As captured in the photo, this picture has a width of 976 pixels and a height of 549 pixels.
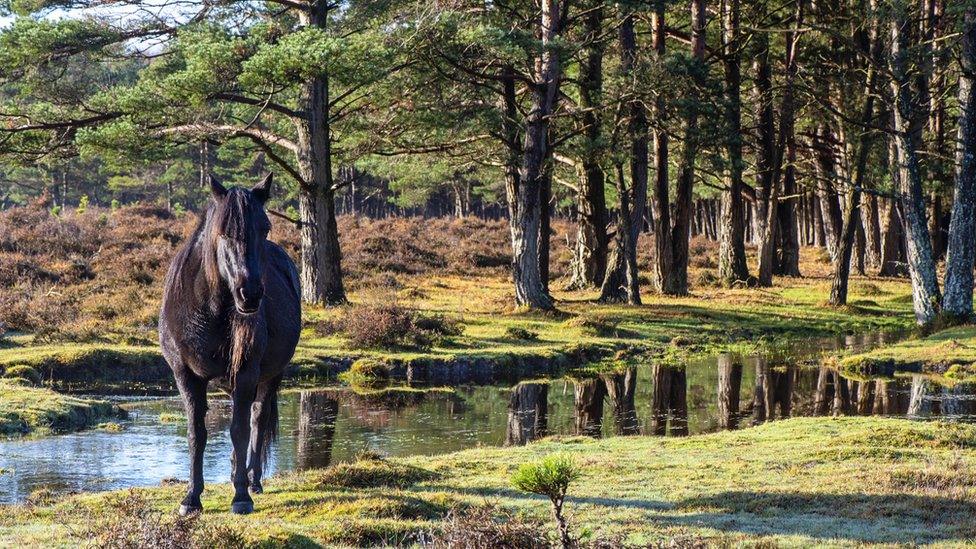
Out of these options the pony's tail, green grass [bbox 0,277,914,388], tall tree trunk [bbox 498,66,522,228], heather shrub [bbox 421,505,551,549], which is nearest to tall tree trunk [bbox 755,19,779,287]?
green grass [bbox 0,277,914,388]

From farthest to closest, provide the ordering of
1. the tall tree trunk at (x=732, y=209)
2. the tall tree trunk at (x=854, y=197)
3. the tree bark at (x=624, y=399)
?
the tall tree trunk at (x=732, y=209), the tall tree trunk at (x=854, y=197), the tree bark at (x=624, y=399)

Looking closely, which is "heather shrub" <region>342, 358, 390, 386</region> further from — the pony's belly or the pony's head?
the pony's head

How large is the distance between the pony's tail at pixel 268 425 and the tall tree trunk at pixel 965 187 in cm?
1853

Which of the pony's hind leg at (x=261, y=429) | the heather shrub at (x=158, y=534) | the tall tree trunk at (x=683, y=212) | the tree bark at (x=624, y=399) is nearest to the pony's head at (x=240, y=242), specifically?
the heather shrub at (x=158, y=534)

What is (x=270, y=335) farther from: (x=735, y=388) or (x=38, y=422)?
(x=735, y=388)

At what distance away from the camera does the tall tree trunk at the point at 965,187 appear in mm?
24750

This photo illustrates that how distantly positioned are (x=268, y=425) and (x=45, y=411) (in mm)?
6752

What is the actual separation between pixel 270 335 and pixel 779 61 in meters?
38.1

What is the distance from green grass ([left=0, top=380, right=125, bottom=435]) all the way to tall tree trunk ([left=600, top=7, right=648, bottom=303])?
18681mm

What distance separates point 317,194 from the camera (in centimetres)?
3050

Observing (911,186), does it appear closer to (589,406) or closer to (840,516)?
(589,406)

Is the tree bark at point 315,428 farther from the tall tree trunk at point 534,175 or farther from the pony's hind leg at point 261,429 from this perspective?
the tall tree trunk at point 534,175

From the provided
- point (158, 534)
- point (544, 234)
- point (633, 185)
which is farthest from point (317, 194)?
point (158, 534)

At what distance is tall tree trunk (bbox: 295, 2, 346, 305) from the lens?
3014 cm
